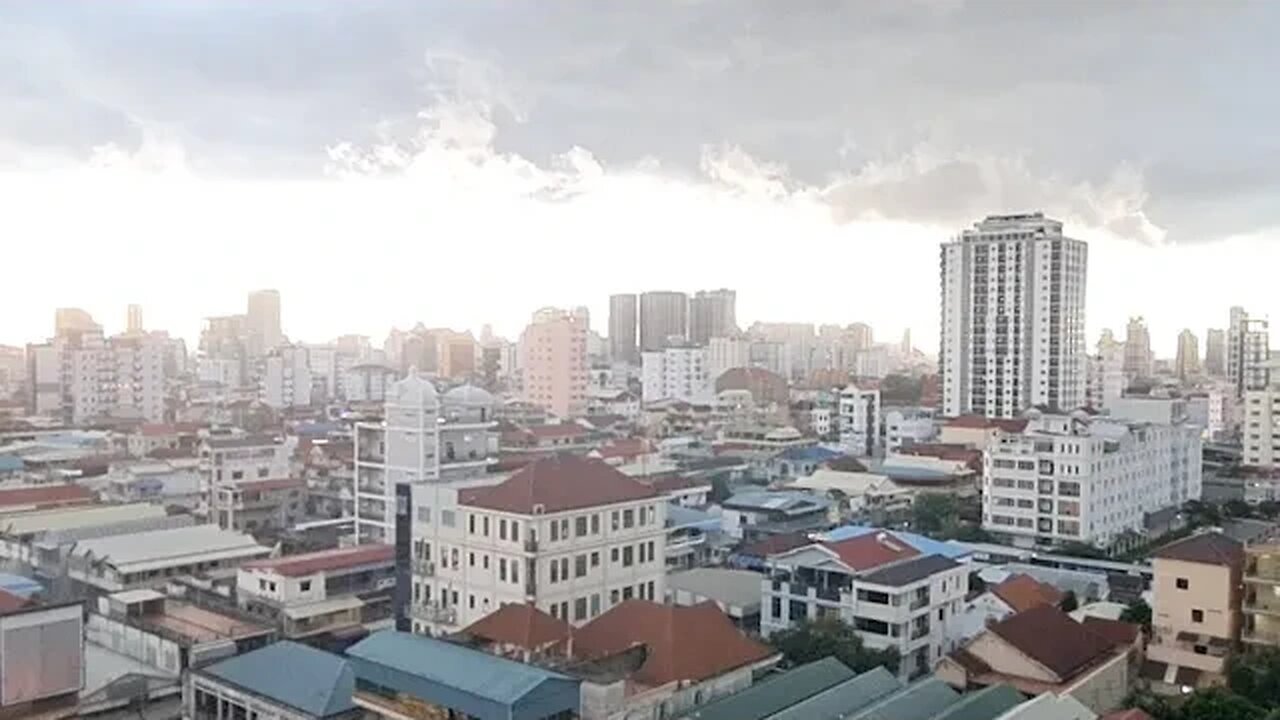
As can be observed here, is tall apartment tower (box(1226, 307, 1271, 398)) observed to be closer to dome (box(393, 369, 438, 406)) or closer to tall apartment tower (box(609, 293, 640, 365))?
tall apartment tower (box(609, 293, 640, 365))

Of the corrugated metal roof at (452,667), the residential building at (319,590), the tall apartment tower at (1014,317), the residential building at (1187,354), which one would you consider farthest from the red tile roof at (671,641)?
the residential building at (1187,354)

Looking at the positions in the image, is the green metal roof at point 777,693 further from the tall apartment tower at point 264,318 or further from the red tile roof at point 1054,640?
the tall apartment tower at point 264,318

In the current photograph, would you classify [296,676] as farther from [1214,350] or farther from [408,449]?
[1214,350]

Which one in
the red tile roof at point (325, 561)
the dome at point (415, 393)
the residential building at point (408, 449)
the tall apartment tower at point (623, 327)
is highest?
the tall apartment tower at point (623, 327)

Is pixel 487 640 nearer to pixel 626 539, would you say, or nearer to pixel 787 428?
pixel 626 539

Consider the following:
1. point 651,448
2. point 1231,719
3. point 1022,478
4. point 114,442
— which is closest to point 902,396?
point 651,448

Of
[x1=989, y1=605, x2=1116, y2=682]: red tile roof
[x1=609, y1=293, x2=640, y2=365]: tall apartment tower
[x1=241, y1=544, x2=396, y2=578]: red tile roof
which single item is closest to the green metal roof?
[x1=989, y1=605, x2=1116, y2=682]: red tile roof

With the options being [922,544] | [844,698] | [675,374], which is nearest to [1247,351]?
[675,374]
